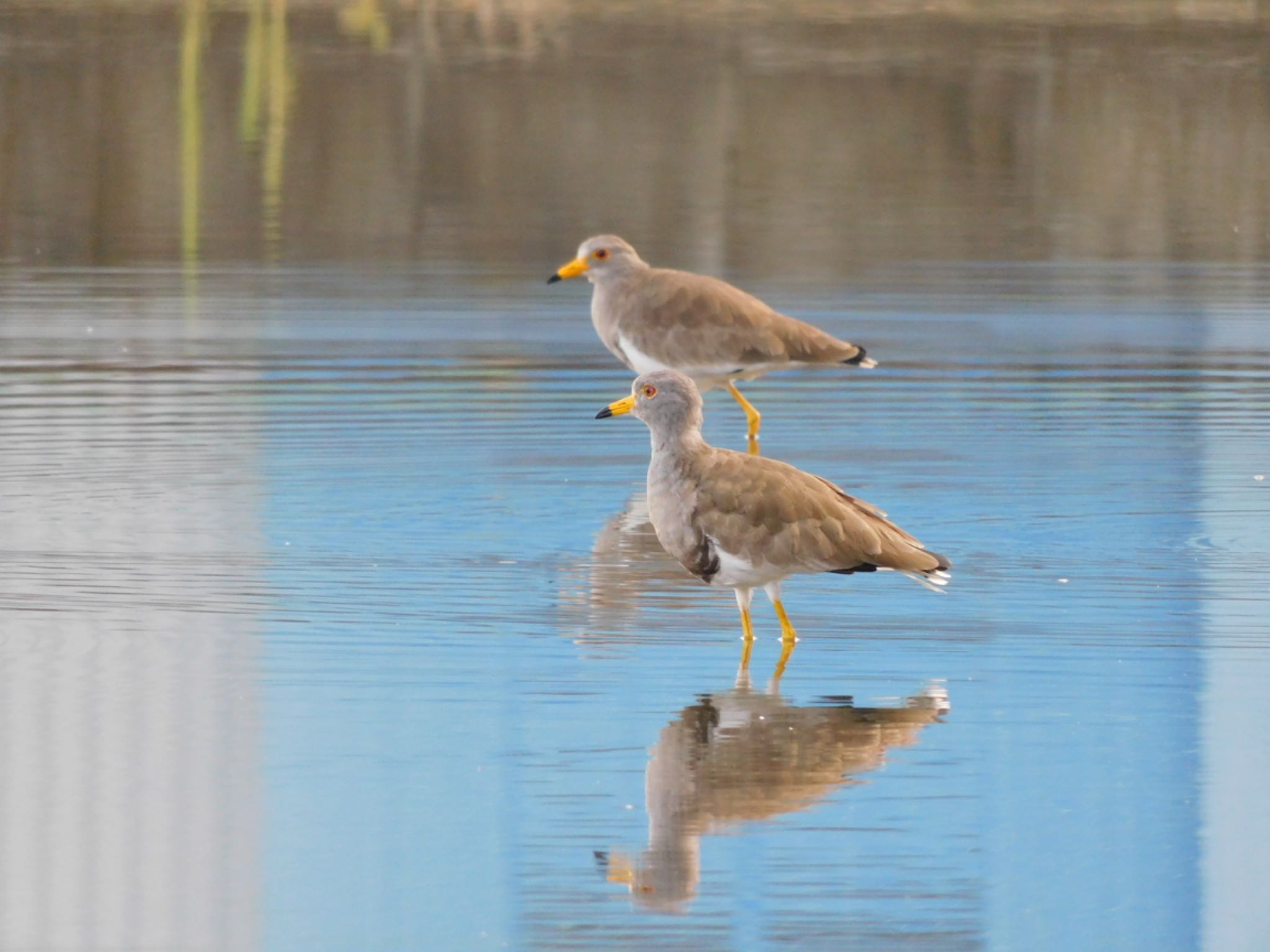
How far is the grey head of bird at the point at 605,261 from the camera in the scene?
49.5ft

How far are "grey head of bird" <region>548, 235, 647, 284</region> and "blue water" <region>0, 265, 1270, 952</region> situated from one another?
0.85 m

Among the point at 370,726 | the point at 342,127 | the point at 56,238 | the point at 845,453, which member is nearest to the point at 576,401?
the point at 845,453

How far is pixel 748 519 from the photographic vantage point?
8875 mm

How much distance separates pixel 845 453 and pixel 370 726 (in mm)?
5848

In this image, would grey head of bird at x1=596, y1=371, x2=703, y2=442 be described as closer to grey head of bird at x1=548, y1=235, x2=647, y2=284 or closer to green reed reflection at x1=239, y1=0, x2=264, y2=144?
grey head of bird at x1=548, y1=235, x2=647, y2=284

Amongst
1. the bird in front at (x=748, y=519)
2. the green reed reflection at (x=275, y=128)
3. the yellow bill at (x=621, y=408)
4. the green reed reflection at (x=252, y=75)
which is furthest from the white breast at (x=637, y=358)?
the green reed reflection at (x=252, y=75)

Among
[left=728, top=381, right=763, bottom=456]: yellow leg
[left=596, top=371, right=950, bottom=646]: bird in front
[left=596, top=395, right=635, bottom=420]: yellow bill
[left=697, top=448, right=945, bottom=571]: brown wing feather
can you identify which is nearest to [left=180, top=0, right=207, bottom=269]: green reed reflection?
[left=728, top=381, right=763, bottom=456]: yellow leg

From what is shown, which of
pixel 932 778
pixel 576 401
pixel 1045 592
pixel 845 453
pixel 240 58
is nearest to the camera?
pixel 932 778

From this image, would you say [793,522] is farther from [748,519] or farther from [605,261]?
[605,261]

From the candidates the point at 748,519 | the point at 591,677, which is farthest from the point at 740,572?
the point at 591,677

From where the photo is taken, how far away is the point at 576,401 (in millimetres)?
15516

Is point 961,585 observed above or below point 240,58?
below

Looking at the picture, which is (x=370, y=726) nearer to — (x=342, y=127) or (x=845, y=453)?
(x=845, y=453)

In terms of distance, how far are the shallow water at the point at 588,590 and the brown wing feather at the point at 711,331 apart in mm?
466
